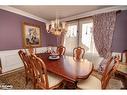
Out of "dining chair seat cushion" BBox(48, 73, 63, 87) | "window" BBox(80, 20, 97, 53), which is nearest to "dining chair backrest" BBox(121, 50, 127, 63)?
"window" BBox(80, 20, 97, 53)

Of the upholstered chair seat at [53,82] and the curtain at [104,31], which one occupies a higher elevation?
the curtain at [104,31]

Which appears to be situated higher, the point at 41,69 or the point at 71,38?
the point at 71,38

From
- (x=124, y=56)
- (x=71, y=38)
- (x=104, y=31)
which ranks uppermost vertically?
(x=104, y=31)

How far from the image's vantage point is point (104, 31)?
2.35 m

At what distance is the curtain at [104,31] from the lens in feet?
7.14

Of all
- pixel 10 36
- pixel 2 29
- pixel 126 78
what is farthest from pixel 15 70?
pixel 126 78

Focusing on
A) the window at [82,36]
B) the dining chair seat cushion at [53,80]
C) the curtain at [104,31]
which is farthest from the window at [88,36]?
the dining chair seat cushion at [53,80]

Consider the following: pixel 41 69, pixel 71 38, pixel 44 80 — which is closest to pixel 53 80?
pixel 44 80

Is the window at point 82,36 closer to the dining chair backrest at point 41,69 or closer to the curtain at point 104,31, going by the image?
the curtain at point 104,31

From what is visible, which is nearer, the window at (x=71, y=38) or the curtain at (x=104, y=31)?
the curtain at (x=104, y=31)

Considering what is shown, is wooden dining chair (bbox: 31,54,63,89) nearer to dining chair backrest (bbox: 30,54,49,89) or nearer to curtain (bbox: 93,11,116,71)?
dining chair backrest (bbox: 30,54,49,89)

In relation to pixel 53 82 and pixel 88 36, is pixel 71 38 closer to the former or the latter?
pixel 88 36
